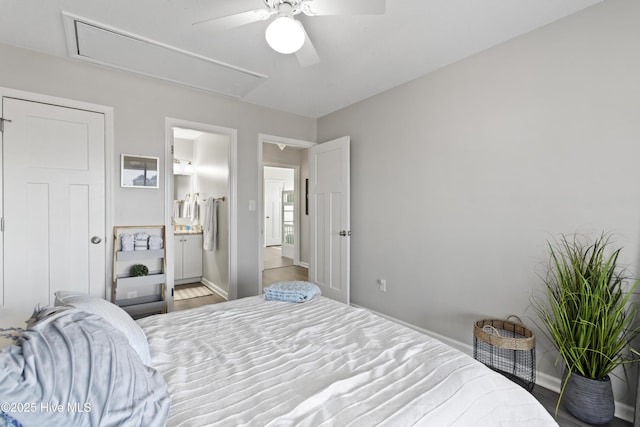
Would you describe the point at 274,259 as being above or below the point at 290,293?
below

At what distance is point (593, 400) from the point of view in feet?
5.38

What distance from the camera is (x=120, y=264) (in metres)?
2.81

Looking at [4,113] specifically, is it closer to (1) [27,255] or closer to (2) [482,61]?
(1) [27,255]

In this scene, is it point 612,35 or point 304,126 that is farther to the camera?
point 304,126

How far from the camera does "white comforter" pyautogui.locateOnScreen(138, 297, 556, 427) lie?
89 centimetres

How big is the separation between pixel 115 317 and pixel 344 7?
71.6 inches

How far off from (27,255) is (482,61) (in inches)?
160

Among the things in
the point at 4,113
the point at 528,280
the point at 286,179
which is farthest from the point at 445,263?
the point at 286,179

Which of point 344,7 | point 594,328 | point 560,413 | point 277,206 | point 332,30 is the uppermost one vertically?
point 332,30

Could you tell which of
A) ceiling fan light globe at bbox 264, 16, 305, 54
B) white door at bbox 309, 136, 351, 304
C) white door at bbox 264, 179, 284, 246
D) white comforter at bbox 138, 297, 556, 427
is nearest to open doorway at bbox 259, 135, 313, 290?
A: white door at bbox 264, 179, 284, 246

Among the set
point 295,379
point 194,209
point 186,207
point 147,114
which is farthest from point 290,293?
point 186,207

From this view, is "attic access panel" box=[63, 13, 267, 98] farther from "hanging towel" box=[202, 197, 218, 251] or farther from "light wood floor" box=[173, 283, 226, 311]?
"light wood floor" box=[173, 283, 226, 311]

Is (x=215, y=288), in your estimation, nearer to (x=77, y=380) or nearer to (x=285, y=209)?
(x=77, y=380)

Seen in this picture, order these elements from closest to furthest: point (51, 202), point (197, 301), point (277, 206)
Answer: point (51, 202) < point (197, 301) < point (277, 206)
